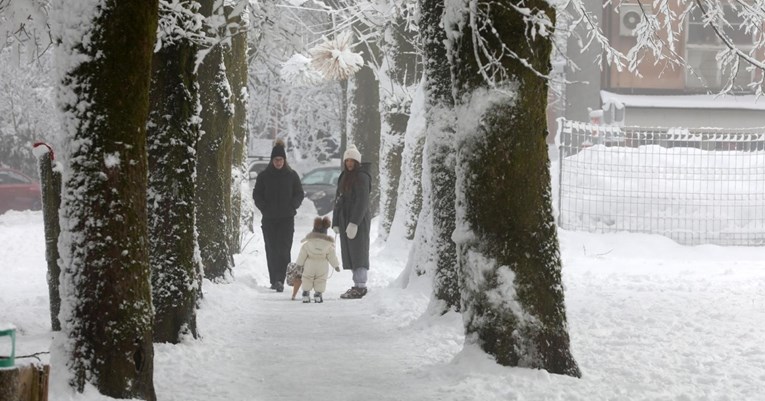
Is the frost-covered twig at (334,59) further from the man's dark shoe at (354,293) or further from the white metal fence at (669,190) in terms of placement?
the man's dark shoe at (354,293)

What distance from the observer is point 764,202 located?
21719 millimetres

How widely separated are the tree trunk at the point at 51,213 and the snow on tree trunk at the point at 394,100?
9931 mm

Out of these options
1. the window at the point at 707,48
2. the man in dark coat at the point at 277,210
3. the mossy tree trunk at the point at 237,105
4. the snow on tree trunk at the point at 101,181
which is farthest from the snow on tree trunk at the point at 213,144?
the window at the point at 707,48

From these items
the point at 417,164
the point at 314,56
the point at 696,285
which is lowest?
the point at 696,285

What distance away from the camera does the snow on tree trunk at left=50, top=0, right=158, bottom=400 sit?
23.8 feet

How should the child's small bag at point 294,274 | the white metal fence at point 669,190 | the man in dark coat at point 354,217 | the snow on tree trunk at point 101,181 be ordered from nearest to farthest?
1. the snow on tree trunk at point 101,181
2. the child's small bag at point 294,274
3. the man in dark coat at point 354,217
4. the white metal fence at point 669,190

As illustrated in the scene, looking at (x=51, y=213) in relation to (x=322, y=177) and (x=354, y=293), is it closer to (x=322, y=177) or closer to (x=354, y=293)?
(x=354, y=293)

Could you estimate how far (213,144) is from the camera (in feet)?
48.9

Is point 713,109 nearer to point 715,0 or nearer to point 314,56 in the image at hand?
point 314,56

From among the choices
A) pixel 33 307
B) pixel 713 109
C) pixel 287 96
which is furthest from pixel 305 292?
pixel 287 96

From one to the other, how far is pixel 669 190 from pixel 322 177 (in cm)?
2039

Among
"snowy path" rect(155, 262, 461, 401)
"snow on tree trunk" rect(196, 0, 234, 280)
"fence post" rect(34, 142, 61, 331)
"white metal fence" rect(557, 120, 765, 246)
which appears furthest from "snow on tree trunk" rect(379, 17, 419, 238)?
"fence post" rect(34, 142, 61, 331)

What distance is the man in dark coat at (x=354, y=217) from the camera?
1599 cm

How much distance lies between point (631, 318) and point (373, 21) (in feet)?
31.0
